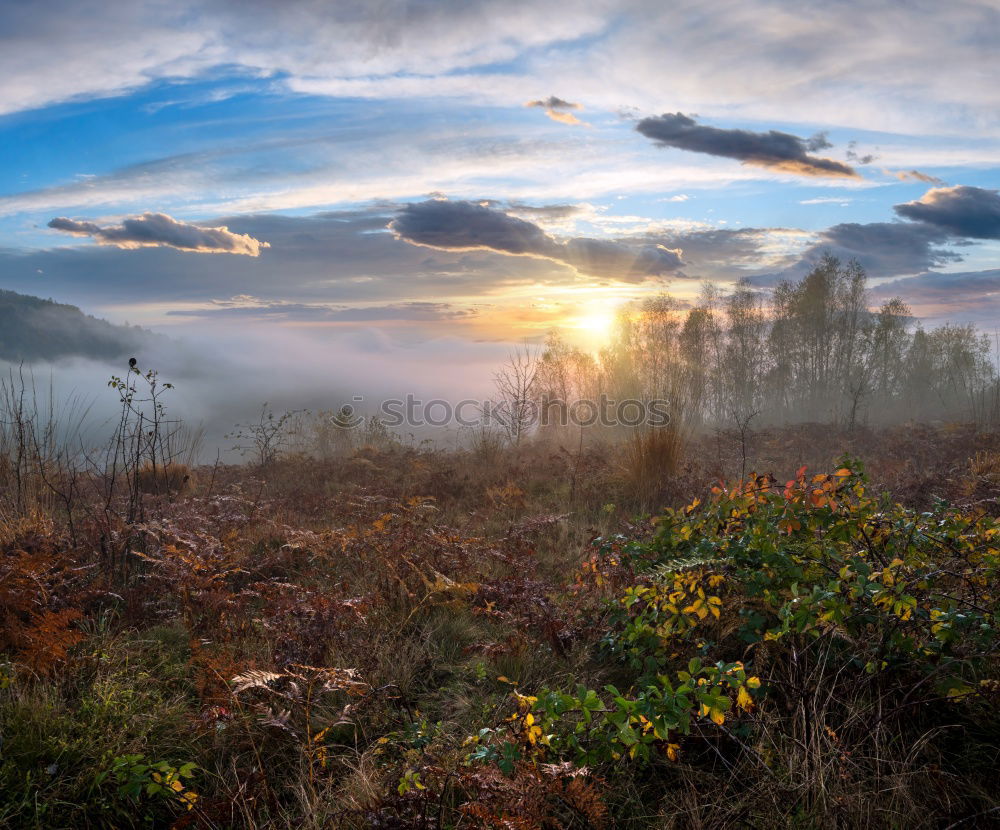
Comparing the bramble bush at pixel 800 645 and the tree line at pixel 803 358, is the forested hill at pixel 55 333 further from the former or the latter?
the bramble bush at pixel 800 645

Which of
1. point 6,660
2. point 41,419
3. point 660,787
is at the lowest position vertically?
point 660,787

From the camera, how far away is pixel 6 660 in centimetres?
321

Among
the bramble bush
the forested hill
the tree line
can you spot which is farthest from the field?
the forested hill

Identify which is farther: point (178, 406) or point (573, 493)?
point (178, 406)

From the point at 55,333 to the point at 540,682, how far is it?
485ft

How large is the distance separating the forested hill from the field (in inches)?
5011

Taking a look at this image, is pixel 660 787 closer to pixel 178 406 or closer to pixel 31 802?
pixel 31 802

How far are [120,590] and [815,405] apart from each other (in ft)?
123

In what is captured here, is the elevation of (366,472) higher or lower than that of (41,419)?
lower

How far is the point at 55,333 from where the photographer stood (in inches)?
4766

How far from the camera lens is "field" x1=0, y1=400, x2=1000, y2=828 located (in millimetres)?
2239

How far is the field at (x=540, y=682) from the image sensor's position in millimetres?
2239

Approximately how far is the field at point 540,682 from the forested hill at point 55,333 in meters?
127

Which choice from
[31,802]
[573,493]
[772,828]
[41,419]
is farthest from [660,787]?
[41,419]
